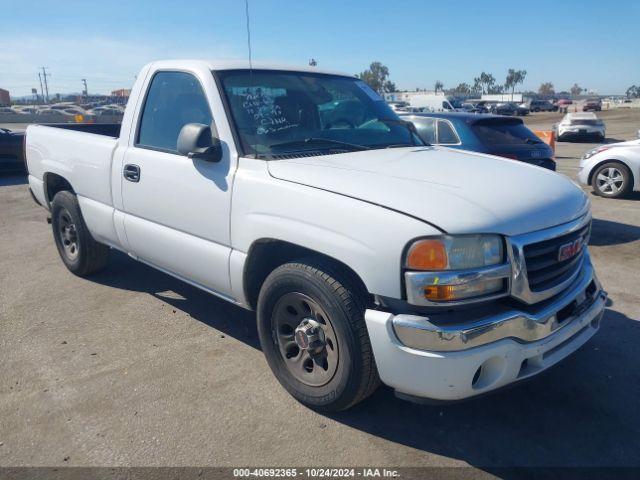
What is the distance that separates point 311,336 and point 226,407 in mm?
716

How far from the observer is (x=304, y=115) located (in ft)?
12.3

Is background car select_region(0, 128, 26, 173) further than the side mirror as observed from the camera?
Yes

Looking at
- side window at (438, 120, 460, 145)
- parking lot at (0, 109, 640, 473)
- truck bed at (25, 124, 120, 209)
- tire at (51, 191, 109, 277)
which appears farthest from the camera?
side window at (438, 120, 460, 145)

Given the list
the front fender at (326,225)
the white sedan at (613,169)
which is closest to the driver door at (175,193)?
the front fender at (326,225)

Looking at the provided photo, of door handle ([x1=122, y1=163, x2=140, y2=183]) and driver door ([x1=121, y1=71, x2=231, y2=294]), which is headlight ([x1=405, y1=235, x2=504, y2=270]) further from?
door handle ([x1=122, y1=163, x2=140, y2=183])

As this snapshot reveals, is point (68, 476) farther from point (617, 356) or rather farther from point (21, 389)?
point (617, 356)

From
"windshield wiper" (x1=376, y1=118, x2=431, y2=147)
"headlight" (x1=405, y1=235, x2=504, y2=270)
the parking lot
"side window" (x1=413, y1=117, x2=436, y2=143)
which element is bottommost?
the parking lot

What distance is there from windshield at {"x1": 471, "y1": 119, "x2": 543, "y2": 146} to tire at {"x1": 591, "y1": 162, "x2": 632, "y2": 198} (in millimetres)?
3020

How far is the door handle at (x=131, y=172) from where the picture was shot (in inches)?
160

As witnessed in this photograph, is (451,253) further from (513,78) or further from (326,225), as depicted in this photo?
(513,78)

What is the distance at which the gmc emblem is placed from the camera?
2.86 meters

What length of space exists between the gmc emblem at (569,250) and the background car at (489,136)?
409 centimetres

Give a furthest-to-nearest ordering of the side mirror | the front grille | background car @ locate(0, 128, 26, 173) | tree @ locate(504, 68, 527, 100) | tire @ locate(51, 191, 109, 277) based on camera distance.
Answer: tree @ locate(504, 68, 527, 100)
background car @ locate(0, 128, 26, 173)
tire @ locate(51, 191, 109, 277)
the side mirror
the front grille

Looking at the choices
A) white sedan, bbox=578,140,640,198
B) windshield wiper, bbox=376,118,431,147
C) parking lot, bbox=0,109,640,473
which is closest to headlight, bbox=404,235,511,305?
parking lot, bbox=0,109,640,473
